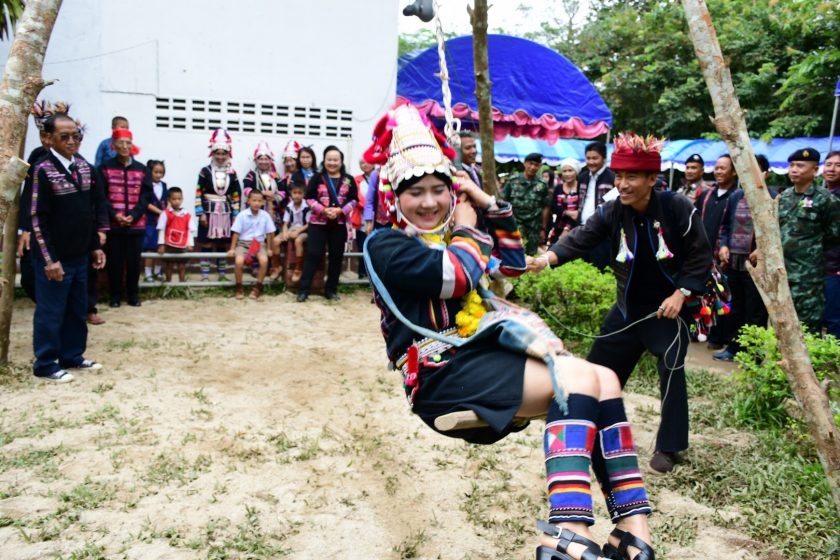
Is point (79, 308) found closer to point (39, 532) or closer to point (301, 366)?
point (301, 366)

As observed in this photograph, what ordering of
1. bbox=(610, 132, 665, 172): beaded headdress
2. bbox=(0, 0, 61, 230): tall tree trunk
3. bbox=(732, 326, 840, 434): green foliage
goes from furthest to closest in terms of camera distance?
1. bbox=(732, 326, 840, 434): green foliage
2. bbox=(610, 132, 665, 172): beaded headdress
3. bbox=(0, 0, 61, 230): tall tree trunk

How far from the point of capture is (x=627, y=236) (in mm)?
4266

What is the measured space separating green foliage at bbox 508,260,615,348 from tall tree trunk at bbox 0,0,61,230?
4.69 m

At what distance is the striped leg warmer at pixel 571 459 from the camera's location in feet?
7.58

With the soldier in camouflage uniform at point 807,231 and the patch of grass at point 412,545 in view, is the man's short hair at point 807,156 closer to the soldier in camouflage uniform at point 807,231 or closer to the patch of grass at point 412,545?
the soldier in camouflage uniform at point 807,231

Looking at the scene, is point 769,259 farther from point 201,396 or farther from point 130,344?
point 130,344

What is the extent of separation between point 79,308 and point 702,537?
5067mm

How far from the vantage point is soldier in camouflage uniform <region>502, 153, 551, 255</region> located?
936cm

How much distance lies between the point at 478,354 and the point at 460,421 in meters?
0.27

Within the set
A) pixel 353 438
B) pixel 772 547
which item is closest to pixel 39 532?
pixel 353 438

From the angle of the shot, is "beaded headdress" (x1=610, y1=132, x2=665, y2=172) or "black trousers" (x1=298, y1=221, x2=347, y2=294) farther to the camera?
"black trousers" (x1=298, y1=221, x2=347, y2=294)

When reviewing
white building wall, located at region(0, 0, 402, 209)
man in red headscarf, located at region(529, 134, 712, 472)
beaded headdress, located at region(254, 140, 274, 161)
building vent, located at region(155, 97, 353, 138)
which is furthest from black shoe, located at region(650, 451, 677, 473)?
building vent, located at region(155, 97, 353, 138)

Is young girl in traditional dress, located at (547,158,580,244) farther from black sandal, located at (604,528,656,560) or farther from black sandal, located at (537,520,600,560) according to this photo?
black sandal, located at (537,520,600,560)

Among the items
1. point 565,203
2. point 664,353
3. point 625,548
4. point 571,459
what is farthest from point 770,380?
point 565,203
